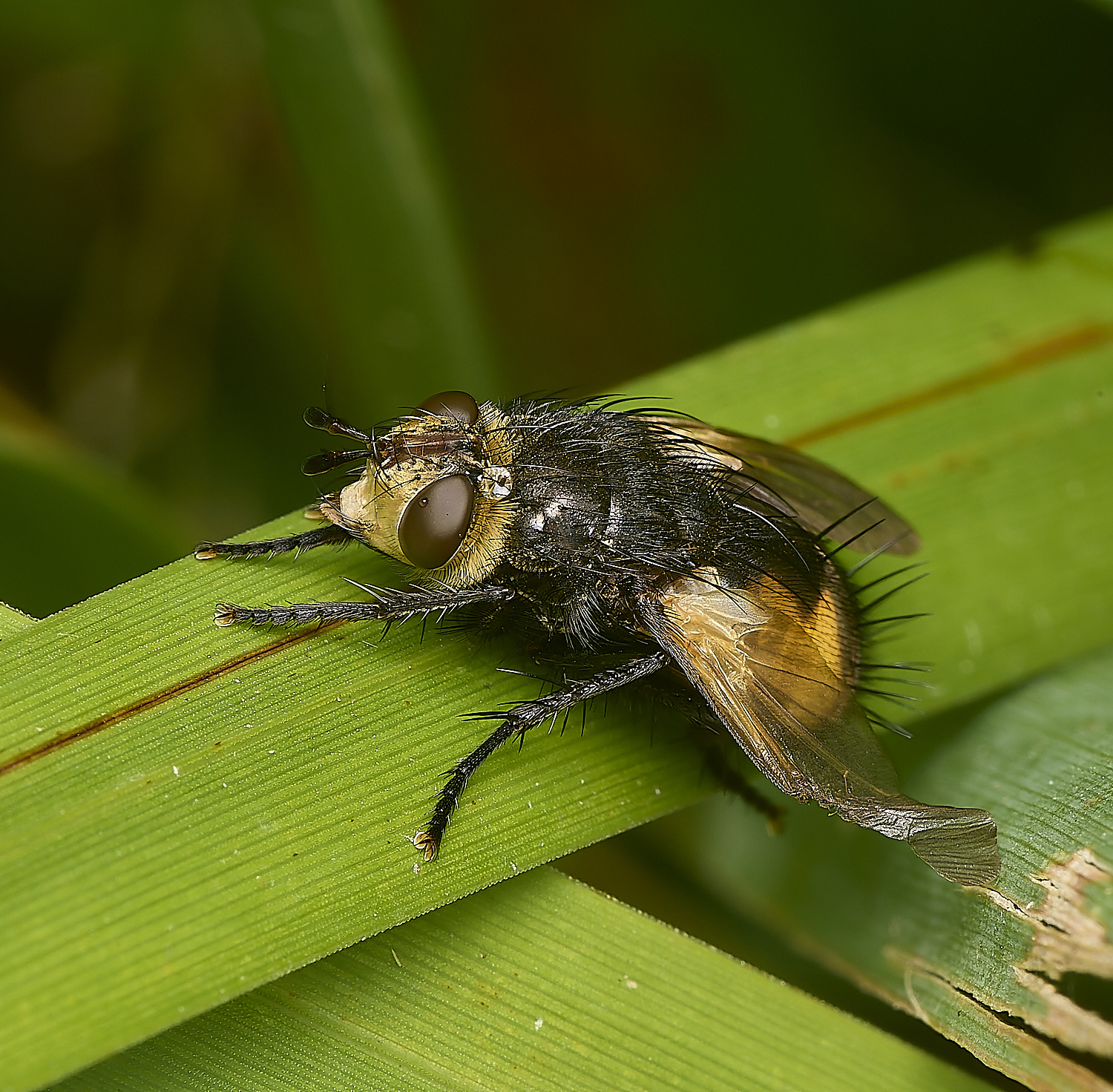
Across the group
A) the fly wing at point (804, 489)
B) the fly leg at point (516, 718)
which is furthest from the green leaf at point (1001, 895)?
the fly leg at point (516, 718)

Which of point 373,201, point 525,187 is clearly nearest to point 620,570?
point 373,201

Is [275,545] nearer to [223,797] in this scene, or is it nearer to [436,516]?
[436,516]

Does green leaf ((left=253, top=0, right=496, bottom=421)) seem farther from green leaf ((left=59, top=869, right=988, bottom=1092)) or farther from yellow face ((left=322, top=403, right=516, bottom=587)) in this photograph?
green leaf ((left=59, top=869, right=988, bottom=1092))

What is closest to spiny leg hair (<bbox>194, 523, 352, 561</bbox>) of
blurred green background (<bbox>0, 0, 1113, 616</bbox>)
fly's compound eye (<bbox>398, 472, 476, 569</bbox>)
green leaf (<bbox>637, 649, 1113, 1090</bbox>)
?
fly's compound eye (<bbox>398, 472, 476, 569</bbox>)

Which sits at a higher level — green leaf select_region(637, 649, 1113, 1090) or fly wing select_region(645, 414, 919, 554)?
fly wing select_region(645, 414, 919, 554)

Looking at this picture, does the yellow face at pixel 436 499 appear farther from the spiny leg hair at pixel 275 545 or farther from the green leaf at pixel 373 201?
the green leaf at pixel 373 201
